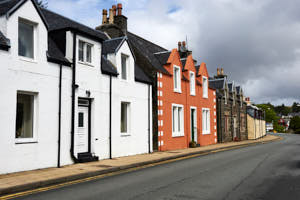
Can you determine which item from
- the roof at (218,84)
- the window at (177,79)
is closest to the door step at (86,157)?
the window at (177,79)

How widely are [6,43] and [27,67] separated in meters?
1.10

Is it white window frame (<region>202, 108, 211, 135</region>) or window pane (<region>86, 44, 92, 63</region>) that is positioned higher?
window pane (<region>86, 44, 92, 63</region>)

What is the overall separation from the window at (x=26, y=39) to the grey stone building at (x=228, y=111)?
22443mm

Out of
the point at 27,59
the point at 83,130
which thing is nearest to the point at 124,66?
the point at 83,130

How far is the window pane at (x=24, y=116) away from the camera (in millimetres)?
10477

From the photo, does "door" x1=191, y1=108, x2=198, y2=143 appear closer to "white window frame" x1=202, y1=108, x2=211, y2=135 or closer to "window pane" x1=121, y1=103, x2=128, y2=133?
"white window frame" x1=202, y1=108, x2=211, y2=135

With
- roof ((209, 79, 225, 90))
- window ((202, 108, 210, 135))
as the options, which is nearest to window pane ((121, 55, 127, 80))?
window ((202, 108, 210, 135))

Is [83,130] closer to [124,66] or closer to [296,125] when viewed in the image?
[124,66]

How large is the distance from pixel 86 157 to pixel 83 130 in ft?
4.07

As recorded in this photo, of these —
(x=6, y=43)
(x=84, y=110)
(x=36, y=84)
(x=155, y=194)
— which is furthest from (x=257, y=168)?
(x=6, y=43)

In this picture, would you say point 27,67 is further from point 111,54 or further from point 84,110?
point 111,54

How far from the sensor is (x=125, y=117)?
16484 millimetres

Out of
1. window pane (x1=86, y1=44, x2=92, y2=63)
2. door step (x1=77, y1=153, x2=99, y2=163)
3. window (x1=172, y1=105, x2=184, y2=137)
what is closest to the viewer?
door step (x1=77, y1=153, x2=99, y2=163)

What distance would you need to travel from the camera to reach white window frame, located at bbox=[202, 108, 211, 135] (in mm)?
26422
